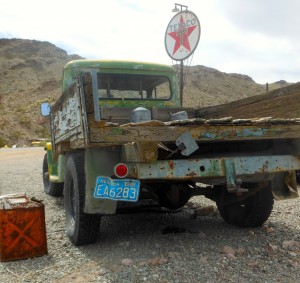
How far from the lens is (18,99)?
57.9m

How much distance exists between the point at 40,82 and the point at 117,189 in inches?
2565

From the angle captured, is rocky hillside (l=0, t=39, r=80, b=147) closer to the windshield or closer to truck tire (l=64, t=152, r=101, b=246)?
the windshield

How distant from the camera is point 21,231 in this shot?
3.67 metres

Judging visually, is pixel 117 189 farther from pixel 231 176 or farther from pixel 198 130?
pixel 231 176

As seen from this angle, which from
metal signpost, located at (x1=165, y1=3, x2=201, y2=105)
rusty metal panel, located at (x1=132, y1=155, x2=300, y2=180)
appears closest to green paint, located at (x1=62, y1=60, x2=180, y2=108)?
rusty metal panel, located at (x1=132, y1=155, x2=300, y2=180)

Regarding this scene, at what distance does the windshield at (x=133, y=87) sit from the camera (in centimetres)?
536

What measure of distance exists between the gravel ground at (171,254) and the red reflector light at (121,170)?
72 cm

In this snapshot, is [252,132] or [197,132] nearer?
[197,132]

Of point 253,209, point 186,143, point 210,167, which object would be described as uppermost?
point 186,143

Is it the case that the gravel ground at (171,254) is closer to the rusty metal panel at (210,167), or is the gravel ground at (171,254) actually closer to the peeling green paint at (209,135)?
the rusty metal panel at (210,167)

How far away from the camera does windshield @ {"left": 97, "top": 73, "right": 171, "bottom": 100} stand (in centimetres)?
536

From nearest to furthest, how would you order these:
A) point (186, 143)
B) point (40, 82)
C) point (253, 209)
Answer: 1. point (186, 143)
2. point (253, 209)
3. point (40, 82)

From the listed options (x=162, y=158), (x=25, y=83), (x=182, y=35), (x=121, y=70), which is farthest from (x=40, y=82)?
(x=162, y=158)

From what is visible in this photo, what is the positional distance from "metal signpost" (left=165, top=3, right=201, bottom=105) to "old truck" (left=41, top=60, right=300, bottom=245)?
4102 millimetres
